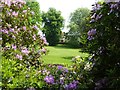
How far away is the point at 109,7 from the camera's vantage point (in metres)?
1.94

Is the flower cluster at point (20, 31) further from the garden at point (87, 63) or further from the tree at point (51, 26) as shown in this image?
the tree at point (51, 26)

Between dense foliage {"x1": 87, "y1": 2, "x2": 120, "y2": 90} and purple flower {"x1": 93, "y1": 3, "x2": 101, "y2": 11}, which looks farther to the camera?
purple flower {"x1": 93, "y1": 3, "x2": 101, "y2": 11}

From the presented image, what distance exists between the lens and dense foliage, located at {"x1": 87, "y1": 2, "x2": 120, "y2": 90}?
6.01ft

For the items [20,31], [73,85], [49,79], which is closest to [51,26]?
[20,31]

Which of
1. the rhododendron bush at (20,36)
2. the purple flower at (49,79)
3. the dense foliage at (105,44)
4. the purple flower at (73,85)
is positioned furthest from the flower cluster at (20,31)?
the dense foliage at (105,44)

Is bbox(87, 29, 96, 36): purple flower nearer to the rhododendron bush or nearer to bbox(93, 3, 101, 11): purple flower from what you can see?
bbox(93, 3, 101, 11): purple flower

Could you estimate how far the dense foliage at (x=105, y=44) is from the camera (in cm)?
183

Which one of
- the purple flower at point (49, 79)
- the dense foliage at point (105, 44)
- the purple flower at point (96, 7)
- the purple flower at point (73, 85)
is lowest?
the purple flower at point (73, 85)

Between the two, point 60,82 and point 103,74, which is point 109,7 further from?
point 60,82

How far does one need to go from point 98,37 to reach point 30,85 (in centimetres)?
58

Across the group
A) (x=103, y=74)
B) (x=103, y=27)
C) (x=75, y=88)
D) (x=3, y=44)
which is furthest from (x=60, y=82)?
(x=3, y=44)

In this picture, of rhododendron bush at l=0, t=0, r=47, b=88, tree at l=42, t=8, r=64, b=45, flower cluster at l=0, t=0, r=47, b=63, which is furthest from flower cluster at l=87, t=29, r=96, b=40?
tree at l=42, t=8, r=64, b=45

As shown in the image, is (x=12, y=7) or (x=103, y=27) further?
(x=12, y=7)

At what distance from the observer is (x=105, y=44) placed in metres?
1.92
